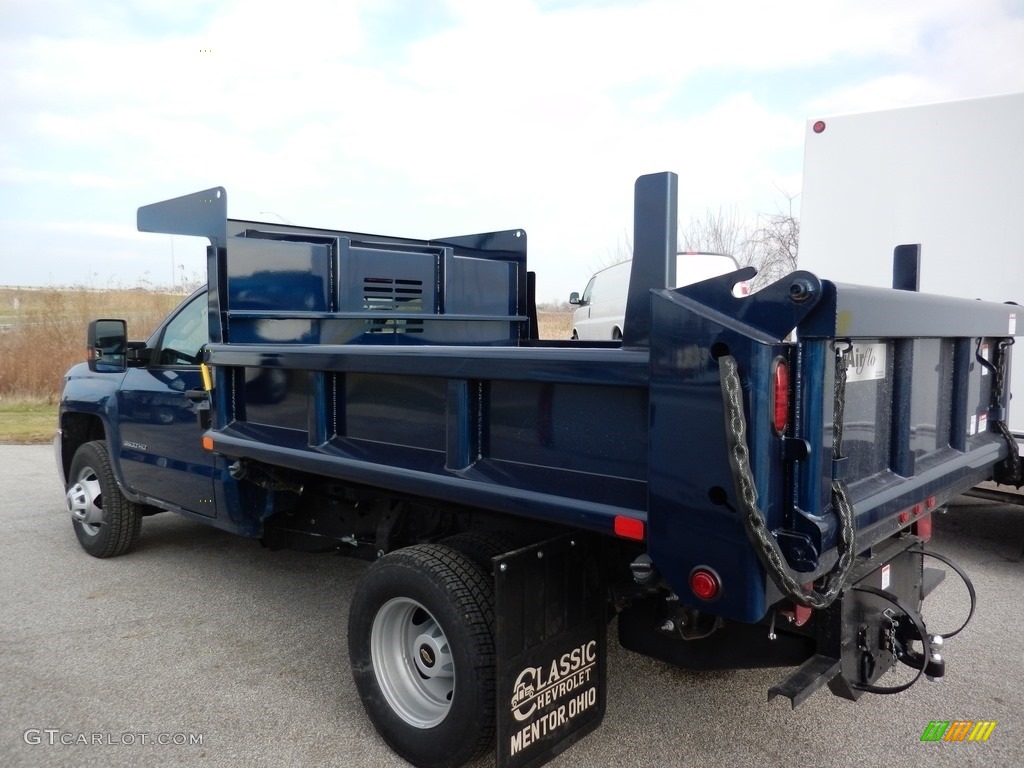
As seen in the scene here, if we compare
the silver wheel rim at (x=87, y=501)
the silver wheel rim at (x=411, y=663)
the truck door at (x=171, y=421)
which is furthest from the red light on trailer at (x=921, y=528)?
the silver wheel rim at (x=87, y=501)

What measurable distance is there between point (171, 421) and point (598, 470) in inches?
124

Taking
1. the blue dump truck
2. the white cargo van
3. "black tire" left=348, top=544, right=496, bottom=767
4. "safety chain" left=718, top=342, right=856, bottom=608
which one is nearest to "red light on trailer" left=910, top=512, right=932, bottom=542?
the blue dump truck

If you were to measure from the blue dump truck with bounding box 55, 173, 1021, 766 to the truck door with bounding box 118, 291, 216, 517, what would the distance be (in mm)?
119

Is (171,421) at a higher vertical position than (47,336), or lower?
lower

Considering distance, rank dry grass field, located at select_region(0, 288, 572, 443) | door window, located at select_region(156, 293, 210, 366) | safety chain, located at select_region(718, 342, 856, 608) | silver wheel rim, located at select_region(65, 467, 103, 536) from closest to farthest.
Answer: safety chain, located at select_region(718, 342, 856, 608) → door window, located at select_region(156, 293, 210, 366) → silver wheel rim, located at select_region(65, 467, 103, 536) → dry grass field, located at select_region(0, 288, 572, 443)

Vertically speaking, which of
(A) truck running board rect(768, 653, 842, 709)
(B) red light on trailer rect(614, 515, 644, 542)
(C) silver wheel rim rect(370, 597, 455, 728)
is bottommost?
(C) silver wheel rim rect(370, 597, 455, 728)

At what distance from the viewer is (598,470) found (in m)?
2.49

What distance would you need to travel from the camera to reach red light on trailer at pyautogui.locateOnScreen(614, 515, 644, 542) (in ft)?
7.66

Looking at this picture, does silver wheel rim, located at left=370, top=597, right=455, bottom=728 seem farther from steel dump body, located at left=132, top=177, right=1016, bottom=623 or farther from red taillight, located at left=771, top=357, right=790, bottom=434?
red taillight, located at left=771, top=357, right=790, bottom=434

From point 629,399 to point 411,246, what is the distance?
2.86 metres

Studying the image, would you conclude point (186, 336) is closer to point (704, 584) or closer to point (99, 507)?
point (99, 507)

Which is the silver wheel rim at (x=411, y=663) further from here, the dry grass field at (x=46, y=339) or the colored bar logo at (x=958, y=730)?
the dry grass field at (x=46, y=339)

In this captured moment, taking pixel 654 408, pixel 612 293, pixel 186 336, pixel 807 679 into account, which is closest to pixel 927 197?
pixel 807 679

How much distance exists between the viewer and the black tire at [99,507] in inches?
214
